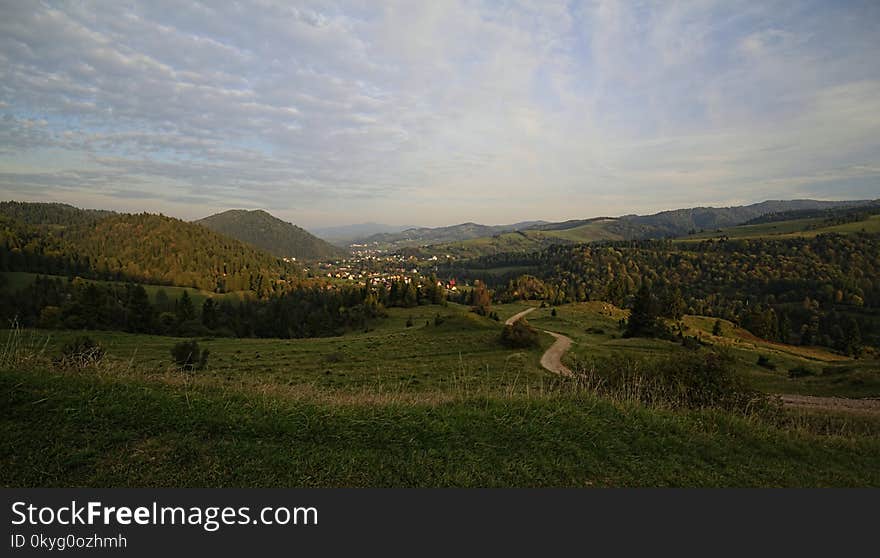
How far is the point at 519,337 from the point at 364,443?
33888 millimetres

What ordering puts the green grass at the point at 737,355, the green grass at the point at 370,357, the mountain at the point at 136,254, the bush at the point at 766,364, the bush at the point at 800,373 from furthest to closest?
1. the mountain at the point at 136,254
2. the bush at the point at 766,364
3. the bush at the point at 800,373
4. the green grass at the point at 737,355
5. the green grass at the point at 370,357

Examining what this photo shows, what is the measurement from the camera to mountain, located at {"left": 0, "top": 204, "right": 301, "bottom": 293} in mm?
126250

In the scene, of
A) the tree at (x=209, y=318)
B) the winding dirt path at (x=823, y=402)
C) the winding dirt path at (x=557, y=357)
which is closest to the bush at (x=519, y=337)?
the winding dirt path at (x=557, y=357)

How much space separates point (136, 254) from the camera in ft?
539

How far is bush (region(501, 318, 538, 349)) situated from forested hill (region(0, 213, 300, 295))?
112463mm

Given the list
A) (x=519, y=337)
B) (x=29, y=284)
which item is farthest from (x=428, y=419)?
(x=29, y=284)

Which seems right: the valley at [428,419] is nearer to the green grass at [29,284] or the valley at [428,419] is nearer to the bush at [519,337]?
the bush at [519,337]

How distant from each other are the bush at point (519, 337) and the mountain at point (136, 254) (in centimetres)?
11428

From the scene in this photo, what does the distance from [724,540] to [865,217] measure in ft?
898

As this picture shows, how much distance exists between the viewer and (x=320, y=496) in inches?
186

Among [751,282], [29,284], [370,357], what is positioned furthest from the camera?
[751,282]

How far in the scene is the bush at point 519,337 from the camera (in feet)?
126

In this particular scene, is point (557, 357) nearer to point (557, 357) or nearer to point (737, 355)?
point (557, 357)

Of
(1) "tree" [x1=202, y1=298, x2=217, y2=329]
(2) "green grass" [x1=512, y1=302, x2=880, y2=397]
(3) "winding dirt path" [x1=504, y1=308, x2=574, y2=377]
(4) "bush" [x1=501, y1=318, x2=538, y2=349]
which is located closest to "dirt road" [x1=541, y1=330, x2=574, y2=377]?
(3) "winding dirt path" [x1=504, y1=308, x2=574, y2=377]
